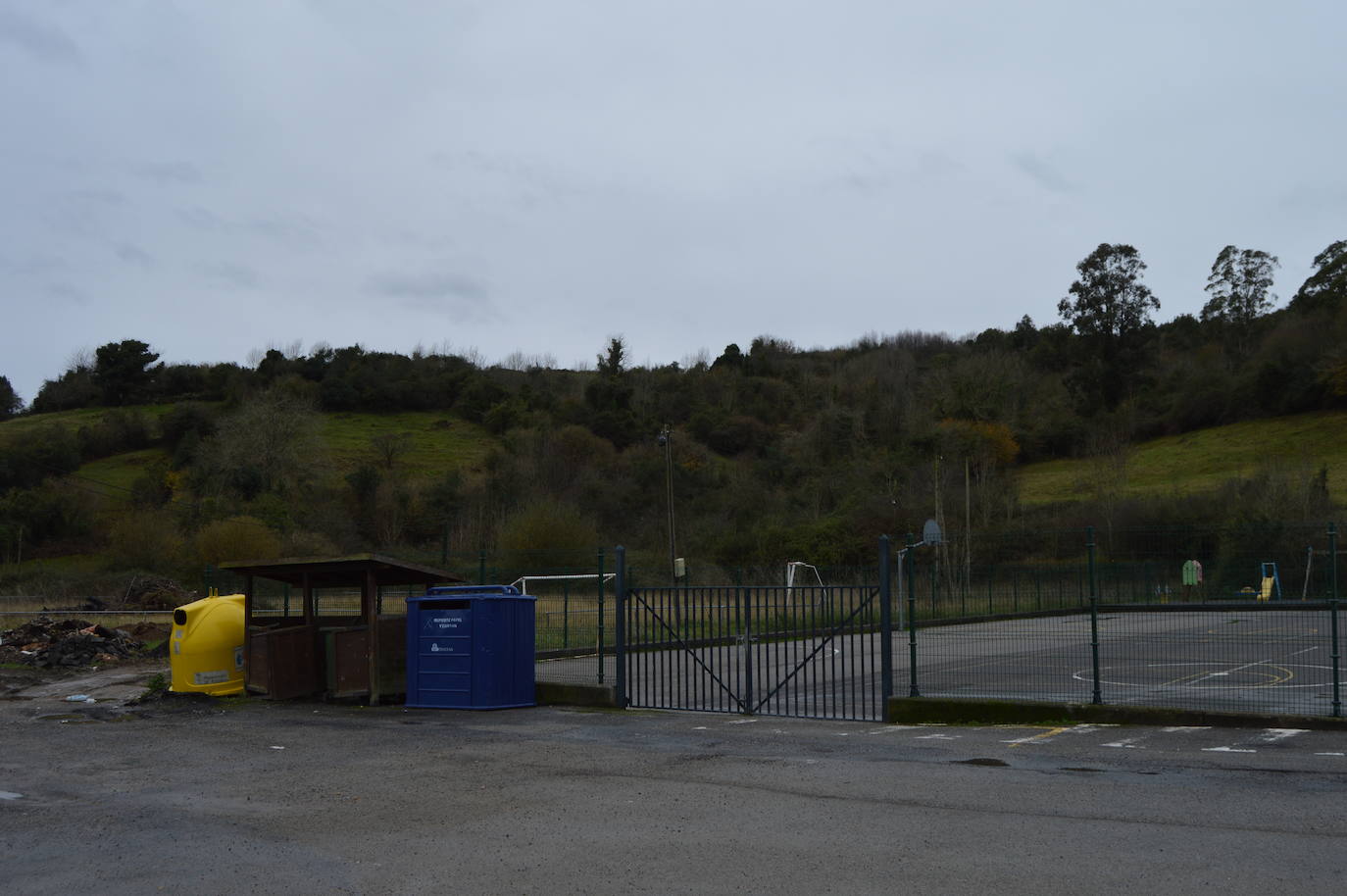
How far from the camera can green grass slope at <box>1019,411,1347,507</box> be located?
222 ft

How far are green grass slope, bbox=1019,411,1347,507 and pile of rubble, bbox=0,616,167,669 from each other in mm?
51296

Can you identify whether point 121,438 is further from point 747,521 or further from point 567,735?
Answer: point 567,735

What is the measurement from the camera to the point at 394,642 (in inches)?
683

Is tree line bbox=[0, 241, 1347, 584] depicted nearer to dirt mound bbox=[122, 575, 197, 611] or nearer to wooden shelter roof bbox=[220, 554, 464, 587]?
dirt mound bbox=[122, 575, 197, 611]

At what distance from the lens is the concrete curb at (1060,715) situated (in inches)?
500

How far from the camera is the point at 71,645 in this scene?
953 inches

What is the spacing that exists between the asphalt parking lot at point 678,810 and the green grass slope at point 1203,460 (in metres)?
54.5

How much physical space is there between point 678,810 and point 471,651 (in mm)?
7588

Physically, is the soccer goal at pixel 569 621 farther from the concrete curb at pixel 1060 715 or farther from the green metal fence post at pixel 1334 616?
the green metal fence post at pixel 1334 616

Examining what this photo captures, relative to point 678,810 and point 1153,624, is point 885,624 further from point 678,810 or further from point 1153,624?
point 678,810

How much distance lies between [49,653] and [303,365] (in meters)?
86.2

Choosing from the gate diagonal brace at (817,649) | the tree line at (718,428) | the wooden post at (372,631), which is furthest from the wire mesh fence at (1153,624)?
the tree line at (718,428)

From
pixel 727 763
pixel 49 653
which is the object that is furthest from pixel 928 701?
pixel 49 653

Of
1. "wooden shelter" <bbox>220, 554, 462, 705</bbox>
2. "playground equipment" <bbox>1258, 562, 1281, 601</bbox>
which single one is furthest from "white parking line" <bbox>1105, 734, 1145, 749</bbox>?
"wooden shelter" <bbox>220, 554, 462, 705</bbox>
